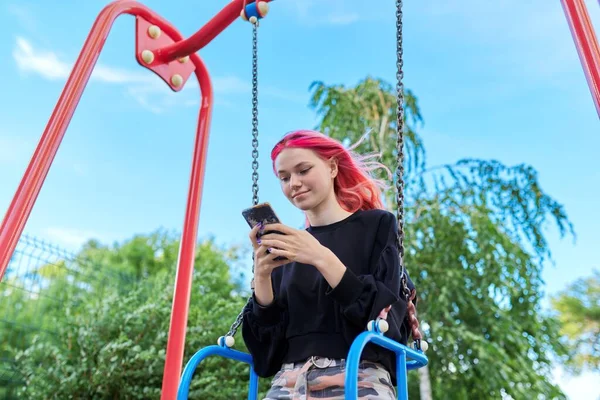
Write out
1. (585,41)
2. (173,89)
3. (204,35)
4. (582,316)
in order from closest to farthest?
(585,41) → (204,35) → (173,89) → (582,316)

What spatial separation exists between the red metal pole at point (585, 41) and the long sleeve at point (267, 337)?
1.01m

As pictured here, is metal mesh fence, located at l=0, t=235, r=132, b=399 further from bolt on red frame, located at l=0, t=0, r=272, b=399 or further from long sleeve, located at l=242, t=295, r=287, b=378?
long sleeve, located at l=242, t=295, r=287, b=378

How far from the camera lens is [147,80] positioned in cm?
1323

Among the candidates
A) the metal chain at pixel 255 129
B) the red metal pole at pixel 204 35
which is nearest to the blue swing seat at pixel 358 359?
the metal chain at pixel 255 129

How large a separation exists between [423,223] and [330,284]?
4.26 m

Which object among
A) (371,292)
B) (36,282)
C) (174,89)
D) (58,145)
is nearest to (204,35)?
(174,89)

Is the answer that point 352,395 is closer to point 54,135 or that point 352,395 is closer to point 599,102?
point 599,102

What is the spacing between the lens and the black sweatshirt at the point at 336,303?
153 cm

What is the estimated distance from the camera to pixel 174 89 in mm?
2887

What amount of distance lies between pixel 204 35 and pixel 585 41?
147 cm

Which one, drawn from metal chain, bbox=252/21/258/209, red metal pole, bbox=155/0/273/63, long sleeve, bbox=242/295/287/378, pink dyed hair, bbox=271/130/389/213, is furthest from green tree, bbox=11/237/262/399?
pink dyed hair, bbox=271/130/389/213

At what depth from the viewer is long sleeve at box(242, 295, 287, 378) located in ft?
5.49

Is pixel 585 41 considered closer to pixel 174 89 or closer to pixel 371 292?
pixel 371 292

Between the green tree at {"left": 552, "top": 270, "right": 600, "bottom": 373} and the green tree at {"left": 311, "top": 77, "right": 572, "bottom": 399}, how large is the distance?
737cm
